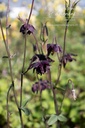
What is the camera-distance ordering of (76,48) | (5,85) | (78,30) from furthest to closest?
1. (78,30)
2. (76,48)
3. (5,85)

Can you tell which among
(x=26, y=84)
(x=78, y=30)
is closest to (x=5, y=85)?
(x=26, y=84)

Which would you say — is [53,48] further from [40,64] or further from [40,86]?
[40,86]

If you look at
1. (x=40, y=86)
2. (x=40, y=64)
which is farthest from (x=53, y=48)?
(x=40, y=86)

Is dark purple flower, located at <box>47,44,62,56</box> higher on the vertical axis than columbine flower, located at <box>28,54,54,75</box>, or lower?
higher

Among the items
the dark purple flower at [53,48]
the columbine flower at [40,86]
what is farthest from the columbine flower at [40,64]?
the columbine flower at [40,86]

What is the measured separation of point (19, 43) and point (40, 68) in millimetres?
3463

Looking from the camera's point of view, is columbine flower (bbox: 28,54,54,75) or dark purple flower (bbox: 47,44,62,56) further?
dark purple flower (bbox: 47,44,62,56)

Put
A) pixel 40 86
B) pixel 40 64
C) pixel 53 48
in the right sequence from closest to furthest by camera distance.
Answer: pixel 40 64
pixel 53 48
pixel 40 86

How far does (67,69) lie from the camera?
13.7 feet

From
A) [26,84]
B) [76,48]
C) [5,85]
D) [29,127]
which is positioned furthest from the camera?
[76,48]

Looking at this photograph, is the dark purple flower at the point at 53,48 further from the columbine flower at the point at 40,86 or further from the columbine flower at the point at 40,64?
the columbine flower at the point at 40,86

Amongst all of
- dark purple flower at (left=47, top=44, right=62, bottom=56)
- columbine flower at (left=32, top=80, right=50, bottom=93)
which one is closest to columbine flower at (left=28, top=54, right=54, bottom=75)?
dark purple flower at (left=47, top=44, right=62, bottom=56)

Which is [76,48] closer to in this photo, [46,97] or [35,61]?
[46,97]

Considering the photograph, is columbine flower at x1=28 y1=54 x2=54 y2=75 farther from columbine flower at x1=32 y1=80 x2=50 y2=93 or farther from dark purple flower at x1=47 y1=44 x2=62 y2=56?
columbine flower at x1=32 y1=80 x2=50 y2=93
